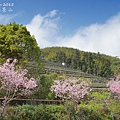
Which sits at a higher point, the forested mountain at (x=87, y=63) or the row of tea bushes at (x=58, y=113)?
the forested mountain at (x=87, y=63)

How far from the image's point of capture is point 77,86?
11883 mm

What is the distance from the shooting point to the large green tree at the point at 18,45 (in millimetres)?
16672

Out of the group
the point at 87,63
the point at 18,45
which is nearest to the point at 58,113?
the point at 18,45

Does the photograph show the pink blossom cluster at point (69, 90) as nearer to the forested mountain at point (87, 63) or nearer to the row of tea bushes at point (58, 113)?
the row of tea bushes at point (58, 113)

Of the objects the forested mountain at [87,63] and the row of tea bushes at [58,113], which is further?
the forested mountain at [87,63]

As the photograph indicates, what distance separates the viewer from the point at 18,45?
1680 cm

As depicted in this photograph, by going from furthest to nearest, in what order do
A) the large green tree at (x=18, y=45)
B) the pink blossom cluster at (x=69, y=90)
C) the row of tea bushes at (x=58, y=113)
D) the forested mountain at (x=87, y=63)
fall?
the forested mountain at (x=87, y=63) < the large green tree at (x=18, y=45) < the pink blossom cluster at (x=69, y=90) < the row of tea bushes at (x=58, y=113)

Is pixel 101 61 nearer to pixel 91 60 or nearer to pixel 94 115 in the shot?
pixel 91 60

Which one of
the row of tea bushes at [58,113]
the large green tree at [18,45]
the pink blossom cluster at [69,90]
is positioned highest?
the large green tree at [18,45]

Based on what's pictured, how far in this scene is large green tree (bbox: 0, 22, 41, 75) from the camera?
656 inches

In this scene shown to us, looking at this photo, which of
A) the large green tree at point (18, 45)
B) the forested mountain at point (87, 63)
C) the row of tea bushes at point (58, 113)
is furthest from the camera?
the forested mountain at point (87, 63)

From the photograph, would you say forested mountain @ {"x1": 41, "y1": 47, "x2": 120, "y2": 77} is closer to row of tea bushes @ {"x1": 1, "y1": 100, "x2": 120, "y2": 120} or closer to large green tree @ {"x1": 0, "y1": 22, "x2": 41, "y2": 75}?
large green tree @ {"x1": 0, "y1": 22, "x2": 41, "y2": 75}

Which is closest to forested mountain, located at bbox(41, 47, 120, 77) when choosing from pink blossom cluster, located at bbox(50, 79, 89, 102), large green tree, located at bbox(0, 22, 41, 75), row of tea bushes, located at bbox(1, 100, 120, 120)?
large green tree, located at bbox(0, 22, 41, 75)

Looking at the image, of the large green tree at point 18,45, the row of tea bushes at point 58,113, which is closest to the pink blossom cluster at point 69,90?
the row of tea bushes at point 58,113
